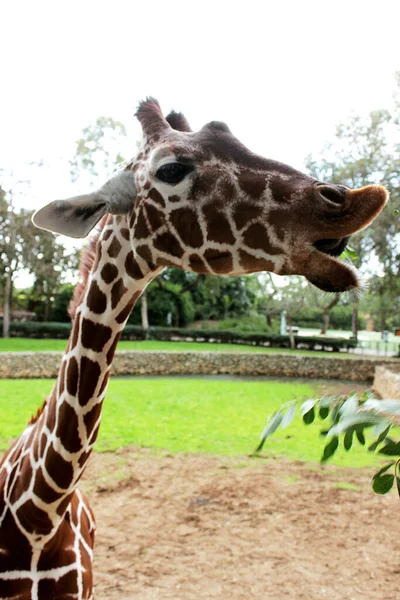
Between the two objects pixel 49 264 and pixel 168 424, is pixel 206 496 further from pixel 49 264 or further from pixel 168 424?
pixel 49 264

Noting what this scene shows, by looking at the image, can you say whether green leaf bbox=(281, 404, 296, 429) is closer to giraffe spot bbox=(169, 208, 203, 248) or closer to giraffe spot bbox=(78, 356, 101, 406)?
giraffe spot bbox=(169, 208, 203, 248)

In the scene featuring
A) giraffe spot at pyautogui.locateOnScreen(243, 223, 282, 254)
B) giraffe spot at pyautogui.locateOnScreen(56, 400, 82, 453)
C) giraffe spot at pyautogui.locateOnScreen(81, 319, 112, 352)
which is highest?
giraffe spot at pyautogui.locateOnScreen(243, 223, 282, 254)

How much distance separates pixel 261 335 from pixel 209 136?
77.4ft

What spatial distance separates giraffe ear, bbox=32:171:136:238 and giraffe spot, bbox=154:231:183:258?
0.18m

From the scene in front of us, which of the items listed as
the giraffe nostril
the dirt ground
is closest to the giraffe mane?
the giraffe nostril

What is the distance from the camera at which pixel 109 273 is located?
1.77 meters

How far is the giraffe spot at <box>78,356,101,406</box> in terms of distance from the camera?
1.76 meters

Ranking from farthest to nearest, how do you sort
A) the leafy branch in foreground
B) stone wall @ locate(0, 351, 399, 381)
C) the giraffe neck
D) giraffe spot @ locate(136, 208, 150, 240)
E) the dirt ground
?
1. stone wall @ locate(0, 351, 399, 381)
2. the dirt ground
3. the giraffe neck
4. giraffe spot @ locate(136, 208, 150, 240)
5. the leafy branch in foreground

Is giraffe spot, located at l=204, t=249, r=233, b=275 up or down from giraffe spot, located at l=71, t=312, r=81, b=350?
up

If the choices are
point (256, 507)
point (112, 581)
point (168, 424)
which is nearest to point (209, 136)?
point (112, 581)

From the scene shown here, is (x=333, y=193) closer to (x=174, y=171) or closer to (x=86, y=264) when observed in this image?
(x=174, y=171)

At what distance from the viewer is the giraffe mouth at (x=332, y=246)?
1.33m

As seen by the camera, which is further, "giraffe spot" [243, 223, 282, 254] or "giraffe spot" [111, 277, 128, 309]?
"giraffe spot" [111, 277, 128, 309]

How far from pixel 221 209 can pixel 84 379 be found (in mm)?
841
